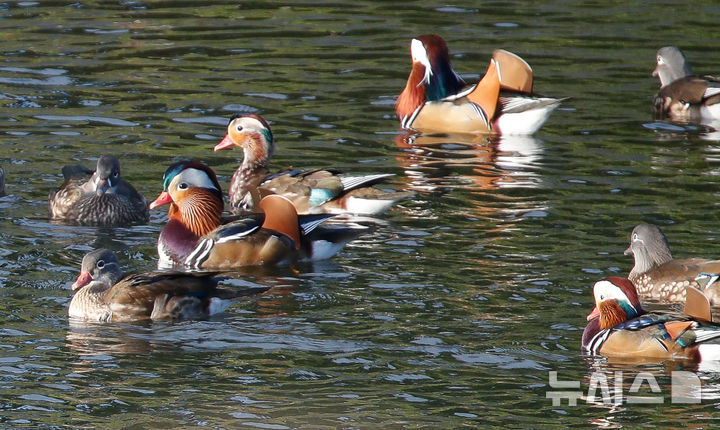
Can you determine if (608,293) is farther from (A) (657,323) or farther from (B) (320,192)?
(B) (320,192)

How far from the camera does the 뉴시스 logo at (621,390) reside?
8617 millimetres

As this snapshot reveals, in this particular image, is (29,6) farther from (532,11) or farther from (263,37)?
→ (532,11)

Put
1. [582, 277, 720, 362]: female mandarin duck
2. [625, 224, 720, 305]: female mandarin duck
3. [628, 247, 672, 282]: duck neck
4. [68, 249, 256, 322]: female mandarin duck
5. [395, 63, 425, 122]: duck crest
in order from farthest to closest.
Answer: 1. [395, 63, 425, 122]: duck crest
2. [628, 247, 672, 282]: duck neck
3. [625, 224, 720, 305]: female mandarin duck
4. [68, 249, 256, 322]: female mandarin duck
5. [582, 277, 720, 362]: female mandarin duck

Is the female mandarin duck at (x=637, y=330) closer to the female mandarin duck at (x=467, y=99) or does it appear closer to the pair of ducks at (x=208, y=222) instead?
the pair of ducks at (x=208, y=222)

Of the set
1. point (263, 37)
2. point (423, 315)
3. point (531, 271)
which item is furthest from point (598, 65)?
point (423, 315)

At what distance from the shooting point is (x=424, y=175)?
48.3 ft

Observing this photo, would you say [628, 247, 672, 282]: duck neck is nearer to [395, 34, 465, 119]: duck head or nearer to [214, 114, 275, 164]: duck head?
[214, 114, 275, 164]: duck head

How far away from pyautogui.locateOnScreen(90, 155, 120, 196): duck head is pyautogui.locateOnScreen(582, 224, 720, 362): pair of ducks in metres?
5.04

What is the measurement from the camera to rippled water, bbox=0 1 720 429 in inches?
345

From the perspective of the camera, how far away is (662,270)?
36.1ft

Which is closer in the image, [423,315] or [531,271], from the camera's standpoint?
[423,315]

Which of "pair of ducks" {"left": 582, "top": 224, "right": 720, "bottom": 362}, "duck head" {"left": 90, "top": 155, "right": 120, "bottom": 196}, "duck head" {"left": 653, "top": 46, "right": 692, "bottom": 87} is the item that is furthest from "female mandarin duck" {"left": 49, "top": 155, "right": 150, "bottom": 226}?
"duck head" {"left": 653, "top": 46, "right": 692, "bottom": 87}

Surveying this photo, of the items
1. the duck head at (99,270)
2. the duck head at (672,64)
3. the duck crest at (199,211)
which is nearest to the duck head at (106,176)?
the duck crest at (199,211)

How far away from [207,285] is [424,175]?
4731mm
